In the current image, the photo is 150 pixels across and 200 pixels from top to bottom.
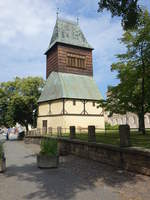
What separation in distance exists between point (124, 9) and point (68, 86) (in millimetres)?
23125

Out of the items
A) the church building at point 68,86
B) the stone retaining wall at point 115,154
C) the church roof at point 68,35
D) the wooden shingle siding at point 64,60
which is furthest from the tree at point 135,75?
the church roof at point 68,35

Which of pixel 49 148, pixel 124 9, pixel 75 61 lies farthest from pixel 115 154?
pixel 75 61

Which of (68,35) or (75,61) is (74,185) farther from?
(68,35)

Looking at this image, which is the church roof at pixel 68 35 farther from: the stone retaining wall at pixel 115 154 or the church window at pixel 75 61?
the stone retaining wall at pixel 115 154

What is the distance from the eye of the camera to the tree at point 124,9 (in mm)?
7816

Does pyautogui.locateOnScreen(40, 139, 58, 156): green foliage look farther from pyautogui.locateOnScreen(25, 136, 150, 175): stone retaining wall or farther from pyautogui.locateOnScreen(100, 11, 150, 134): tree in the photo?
pyautogui.locateOnScreen(100, 11, 150, 134): tree

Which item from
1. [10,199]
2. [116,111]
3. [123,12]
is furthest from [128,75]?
[10,199]

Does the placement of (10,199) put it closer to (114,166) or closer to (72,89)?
(114,166)

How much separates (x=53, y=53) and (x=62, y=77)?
5.50m

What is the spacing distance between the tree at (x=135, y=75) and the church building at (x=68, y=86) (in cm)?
1352

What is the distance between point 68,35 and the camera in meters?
35.9

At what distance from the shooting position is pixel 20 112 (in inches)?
1396

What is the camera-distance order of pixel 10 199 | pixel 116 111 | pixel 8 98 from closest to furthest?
pixel 10 199, pixel 116 111, pixel 8 98

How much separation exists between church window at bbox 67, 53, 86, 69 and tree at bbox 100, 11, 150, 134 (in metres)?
18.4
